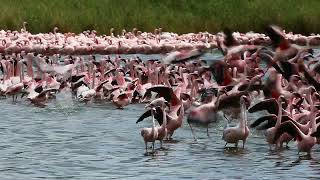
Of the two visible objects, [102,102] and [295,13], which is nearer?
[102,102]

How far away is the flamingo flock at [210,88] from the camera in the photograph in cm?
1436

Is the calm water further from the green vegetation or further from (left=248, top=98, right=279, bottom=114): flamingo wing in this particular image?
the green vegetation

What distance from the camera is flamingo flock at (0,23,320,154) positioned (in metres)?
14.4

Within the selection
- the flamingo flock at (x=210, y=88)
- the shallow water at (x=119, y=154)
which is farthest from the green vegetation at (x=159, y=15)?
the shallow water at (x=119, y=154)

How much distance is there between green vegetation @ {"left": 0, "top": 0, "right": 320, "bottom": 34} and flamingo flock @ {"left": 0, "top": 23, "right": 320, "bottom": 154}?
41.3 feet

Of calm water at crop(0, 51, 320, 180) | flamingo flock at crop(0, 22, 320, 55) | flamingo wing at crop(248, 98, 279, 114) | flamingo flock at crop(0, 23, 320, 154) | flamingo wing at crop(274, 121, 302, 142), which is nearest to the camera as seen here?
calm water at crop(0, 51, 320, 180)

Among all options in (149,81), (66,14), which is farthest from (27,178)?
(66,14)

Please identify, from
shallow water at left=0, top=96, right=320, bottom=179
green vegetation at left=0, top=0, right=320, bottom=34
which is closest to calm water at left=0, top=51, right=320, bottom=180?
shallow water at left=0, top=96, right=320, bottom=179

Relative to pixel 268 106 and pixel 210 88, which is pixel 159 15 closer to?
pixel 210 88

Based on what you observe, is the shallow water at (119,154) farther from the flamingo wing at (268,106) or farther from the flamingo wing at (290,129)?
the flamingo wing at (268,106)

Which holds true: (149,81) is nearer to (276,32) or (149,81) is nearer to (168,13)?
(276,32)

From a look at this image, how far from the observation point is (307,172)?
12539mm

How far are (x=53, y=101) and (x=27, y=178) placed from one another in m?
9.62

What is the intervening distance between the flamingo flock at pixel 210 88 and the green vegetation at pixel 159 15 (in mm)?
12594
